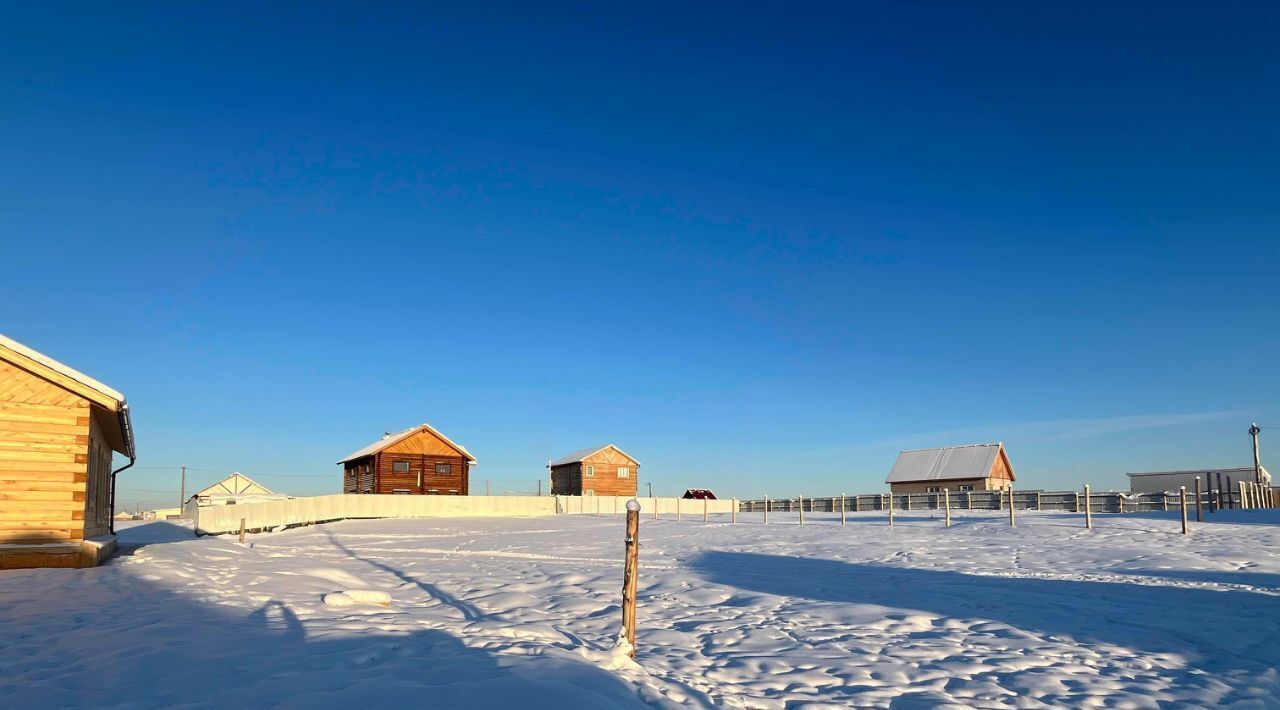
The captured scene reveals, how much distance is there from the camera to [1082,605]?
542 inches

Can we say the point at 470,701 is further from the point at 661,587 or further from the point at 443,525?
the point at 443,525

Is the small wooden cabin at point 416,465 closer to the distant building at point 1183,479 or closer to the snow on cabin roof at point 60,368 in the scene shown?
the snow on cabin roof at point 60,368

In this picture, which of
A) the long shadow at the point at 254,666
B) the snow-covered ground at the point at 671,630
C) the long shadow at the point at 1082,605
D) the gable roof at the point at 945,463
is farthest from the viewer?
the gable roof at the point at 945,463

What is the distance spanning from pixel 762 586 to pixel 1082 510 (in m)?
30.8

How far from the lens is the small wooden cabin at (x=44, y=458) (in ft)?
53.1

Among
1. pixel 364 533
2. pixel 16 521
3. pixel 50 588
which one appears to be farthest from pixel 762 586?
pixel 364 533

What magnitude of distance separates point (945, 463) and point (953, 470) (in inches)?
52.4

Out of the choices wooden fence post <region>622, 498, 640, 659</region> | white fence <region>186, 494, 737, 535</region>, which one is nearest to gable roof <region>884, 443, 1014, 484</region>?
white fence <region>186, 494, 737, 535</region>

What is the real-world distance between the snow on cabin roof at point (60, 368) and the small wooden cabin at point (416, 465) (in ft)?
122

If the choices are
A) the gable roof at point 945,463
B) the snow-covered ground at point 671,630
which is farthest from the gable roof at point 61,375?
the gable roof at point 945,463

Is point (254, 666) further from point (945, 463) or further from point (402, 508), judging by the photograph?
point (945, 463)

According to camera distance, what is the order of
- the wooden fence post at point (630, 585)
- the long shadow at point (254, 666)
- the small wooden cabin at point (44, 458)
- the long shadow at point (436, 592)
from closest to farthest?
1. the long shadow at point (254, 666)
2. the wooden fence post at point (630, 585)
3. the long shadow at point (436, 592)
4. the small wooden cabin at point (44, 458)

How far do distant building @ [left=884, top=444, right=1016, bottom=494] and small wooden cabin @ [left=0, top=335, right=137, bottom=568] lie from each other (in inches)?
2014

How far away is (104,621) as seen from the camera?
10.9 m
